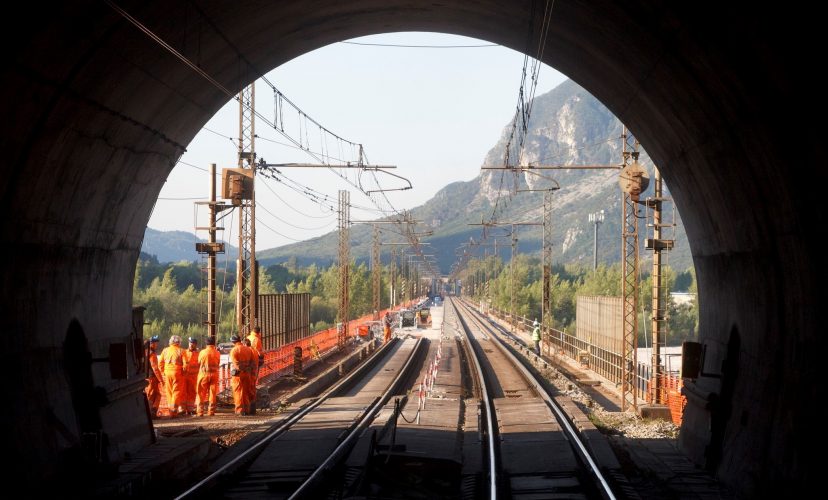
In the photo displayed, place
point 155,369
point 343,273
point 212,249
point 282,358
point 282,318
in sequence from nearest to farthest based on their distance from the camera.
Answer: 1. point 155,369
2. point 212,249
3. point 282,358
4. point 282,318
5. point 343,273

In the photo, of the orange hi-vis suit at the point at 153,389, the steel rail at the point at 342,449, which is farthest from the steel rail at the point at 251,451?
the orange hi-vis suit at the point at 153,389

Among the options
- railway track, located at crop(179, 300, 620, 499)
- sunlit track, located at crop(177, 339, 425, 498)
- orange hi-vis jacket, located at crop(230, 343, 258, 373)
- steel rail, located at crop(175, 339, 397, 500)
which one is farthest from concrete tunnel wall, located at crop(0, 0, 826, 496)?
orange hi-vis jacket, located at crop(230, 343, 258, 373)

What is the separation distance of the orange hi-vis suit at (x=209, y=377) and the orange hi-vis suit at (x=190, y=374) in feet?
1.12

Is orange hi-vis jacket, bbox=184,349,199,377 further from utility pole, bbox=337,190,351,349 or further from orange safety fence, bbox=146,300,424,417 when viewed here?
utility pole, bbox=337,190,351,349

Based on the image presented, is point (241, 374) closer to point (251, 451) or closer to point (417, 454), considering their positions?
point (251, 451)

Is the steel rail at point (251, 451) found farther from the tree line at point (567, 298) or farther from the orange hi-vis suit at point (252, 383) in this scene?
the tree line at point (567, 298)

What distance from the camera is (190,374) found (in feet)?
58.2

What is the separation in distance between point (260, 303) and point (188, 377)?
9916mm

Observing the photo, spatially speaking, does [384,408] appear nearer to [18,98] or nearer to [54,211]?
[54,211]

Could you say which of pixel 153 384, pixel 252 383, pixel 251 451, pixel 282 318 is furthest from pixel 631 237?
pixel 282 318

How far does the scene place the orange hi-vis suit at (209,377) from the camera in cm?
1703

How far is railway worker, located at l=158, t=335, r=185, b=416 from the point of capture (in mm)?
17312

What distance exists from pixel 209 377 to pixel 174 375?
28.7 inches

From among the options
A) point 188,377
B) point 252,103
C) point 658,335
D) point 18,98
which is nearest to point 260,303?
point 252,103
